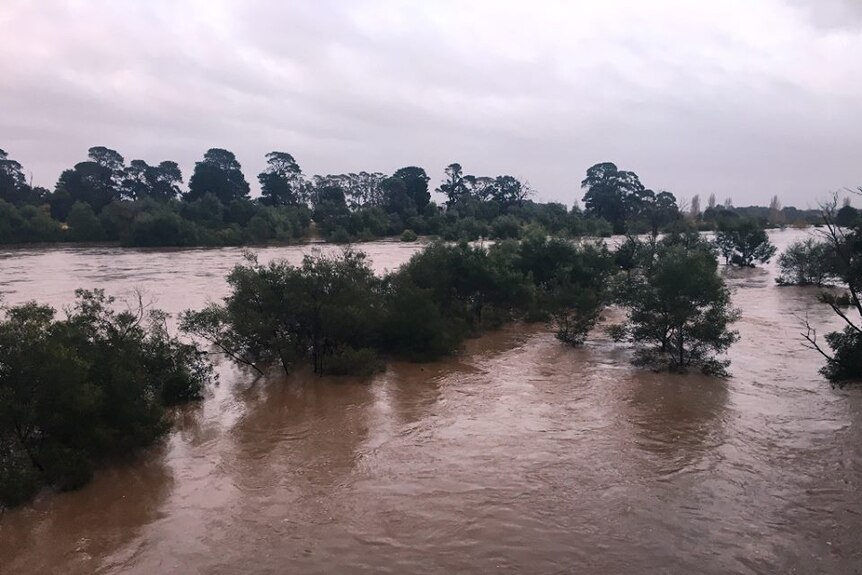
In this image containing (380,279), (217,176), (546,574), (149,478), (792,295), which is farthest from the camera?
(217,176)

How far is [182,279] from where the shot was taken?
33188 millimetres

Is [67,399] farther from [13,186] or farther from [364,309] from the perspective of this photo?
[13,186]

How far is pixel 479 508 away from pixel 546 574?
1.75 meters

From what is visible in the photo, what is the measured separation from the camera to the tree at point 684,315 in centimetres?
1578

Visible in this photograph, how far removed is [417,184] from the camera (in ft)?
253

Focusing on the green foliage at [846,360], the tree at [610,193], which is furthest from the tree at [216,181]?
the green foliage at [846,360]

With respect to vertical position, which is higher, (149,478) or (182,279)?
(182,279)

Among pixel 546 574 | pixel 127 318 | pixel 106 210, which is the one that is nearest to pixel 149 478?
pixel 127 318

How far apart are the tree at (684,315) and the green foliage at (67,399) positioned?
13.3 metres

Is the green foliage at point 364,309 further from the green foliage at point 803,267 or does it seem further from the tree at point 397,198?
the tree at point 397,198

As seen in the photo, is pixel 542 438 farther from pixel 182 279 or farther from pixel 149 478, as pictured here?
pixel 182 279

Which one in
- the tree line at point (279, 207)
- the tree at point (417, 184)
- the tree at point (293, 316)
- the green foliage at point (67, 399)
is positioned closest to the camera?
the green foliage at point (67, 399)

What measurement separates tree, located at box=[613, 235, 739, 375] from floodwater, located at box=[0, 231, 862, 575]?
3.08 feet

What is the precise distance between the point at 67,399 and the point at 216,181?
65009 millimetres
